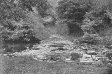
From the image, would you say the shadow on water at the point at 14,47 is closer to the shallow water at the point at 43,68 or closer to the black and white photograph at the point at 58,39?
the black and white photograph at the point at 58,39

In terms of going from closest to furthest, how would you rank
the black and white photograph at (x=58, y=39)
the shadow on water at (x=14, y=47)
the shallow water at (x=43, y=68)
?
the black and white photograph at (x=58, y=39), the shallow water at (x=43, y=68), the shadow on water at (x=14, y=47)

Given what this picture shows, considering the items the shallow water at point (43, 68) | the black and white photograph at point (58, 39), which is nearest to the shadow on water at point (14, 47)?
the black and white photograph at point (58, 39)

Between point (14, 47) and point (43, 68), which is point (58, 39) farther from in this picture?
point (43, 68)

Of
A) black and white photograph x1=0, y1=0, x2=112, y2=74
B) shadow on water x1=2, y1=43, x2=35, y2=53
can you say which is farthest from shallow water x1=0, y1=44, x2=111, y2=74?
shadow on water x1=2, y1=43, x2=35, y2=53

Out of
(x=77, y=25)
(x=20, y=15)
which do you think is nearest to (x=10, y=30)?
(x=77, y=25)

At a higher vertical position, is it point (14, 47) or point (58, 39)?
point (58, 39)

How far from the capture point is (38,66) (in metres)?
9.73

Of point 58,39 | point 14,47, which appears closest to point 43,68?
point 14,47

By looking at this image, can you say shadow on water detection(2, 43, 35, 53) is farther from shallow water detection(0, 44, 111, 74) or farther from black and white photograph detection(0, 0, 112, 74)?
shallow water detection(0, 44, 111, 74)

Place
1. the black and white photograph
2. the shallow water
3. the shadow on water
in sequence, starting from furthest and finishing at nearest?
the shadow on water < the shallow water < the black and white photograph

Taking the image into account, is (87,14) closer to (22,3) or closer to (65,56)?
(65,56)

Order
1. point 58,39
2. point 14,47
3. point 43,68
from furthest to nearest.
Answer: point 58,39
point 14,47
point 43,68

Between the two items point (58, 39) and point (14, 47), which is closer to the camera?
point (14, 47)

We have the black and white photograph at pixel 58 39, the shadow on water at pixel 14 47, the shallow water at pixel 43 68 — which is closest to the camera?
the black and white photograph at pixel 58 39
